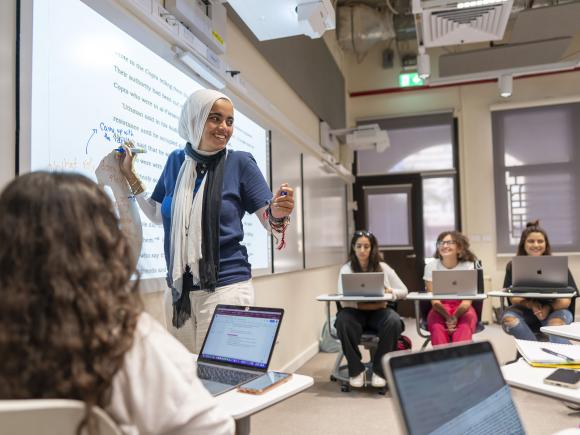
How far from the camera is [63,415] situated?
1.74 feet

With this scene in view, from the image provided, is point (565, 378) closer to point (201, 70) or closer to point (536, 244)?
point (201, 70)

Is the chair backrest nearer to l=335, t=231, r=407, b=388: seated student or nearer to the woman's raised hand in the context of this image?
the woman's raised hand

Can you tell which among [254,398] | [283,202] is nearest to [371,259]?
[283,202]

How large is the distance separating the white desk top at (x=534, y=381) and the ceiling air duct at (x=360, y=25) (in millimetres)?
4807

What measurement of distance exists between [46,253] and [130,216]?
1071mm

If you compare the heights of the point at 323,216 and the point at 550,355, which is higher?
the point at 323,216

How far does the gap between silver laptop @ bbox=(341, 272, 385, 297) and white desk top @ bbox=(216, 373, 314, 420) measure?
2.37 metres

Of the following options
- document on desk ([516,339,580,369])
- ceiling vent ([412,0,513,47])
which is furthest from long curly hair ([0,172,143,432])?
ceiling vent ([412,0,513,47])

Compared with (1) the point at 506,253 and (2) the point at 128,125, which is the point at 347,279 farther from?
(1) the point at 506,253

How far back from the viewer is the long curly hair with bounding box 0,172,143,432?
0.58m

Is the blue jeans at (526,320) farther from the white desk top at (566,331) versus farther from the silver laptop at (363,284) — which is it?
the white desk top at (566,331)

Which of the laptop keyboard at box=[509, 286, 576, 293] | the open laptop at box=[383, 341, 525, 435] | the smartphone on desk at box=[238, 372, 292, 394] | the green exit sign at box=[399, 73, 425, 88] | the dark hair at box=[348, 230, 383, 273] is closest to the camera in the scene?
the open laptop at box=[383, 341, 525, 435]

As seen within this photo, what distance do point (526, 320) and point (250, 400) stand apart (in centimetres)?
307

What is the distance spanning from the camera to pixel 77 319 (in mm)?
591
